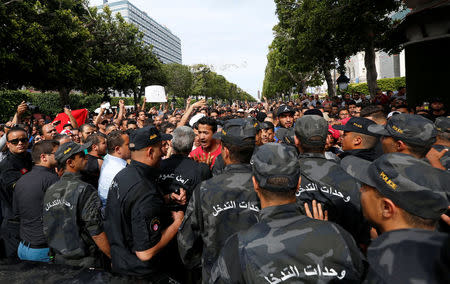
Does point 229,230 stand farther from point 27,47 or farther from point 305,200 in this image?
point 27,47

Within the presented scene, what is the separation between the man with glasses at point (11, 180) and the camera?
382 cm

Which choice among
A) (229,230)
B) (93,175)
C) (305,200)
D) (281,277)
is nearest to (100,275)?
(229,230)

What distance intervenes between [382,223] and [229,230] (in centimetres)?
107

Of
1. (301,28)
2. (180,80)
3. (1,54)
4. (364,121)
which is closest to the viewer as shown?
(364,121)

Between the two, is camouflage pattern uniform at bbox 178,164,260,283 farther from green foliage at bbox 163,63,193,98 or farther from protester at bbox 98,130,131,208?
green foliage at bbox 163,63,193,98

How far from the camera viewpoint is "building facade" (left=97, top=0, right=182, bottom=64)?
125 m

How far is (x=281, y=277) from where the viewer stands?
139 centimetres

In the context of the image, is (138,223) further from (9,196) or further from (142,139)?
(9,196)

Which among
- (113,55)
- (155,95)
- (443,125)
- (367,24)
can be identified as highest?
(113,55)

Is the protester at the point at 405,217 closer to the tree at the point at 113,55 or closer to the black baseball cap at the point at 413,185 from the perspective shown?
the black baseball cap at the point at 413,185

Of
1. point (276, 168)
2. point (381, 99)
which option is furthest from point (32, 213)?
point (381, 99)

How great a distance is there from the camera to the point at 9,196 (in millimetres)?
3977

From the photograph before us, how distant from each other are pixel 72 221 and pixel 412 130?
3492 mm

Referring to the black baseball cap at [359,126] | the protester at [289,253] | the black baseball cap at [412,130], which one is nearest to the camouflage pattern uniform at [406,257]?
the protester at [289,253]
